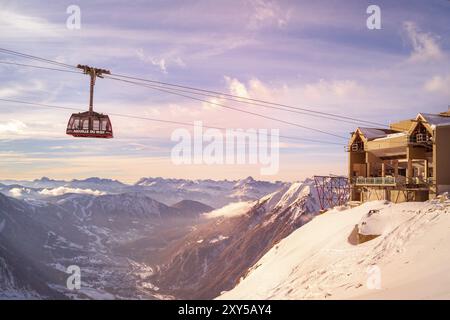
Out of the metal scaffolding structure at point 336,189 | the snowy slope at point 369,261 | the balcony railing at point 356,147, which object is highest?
the balcony railing at point 356,147

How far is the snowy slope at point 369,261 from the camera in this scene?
23125 millimetres

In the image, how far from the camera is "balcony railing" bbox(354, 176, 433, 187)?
50.0 m

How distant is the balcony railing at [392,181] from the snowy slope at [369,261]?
861cm

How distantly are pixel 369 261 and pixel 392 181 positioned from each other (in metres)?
26.1

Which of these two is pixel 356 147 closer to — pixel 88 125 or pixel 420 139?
pixel 420 139

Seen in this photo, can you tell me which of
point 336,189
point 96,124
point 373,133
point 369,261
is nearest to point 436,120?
point 373,133

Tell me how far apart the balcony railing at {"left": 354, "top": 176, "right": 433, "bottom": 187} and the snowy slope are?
8611 millimetres

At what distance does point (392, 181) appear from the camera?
53.1 m

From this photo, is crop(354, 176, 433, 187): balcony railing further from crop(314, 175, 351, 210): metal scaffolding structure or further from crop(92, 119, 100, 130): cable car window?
crop(92, 119, 100, 130): cable car window

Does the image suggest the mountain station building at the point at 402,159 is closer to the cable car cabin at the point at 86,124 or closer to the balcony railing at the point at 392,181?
the balcony railing at the point at 392,181

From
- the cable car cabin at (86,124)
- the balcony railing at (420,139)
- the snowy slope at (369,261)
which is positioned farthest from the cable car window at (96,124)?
the balcony railing at (420,139)

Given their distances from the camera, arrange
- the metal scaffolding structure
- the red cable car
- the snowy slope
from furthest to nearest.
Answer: the metal scaffolding structure, the red cable car, the snowy slope

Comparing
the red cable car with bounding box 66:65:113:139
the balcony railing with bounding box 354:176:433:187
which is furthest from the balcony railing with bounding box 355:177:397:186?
the red cable car with bounding box 66:65:113:139
